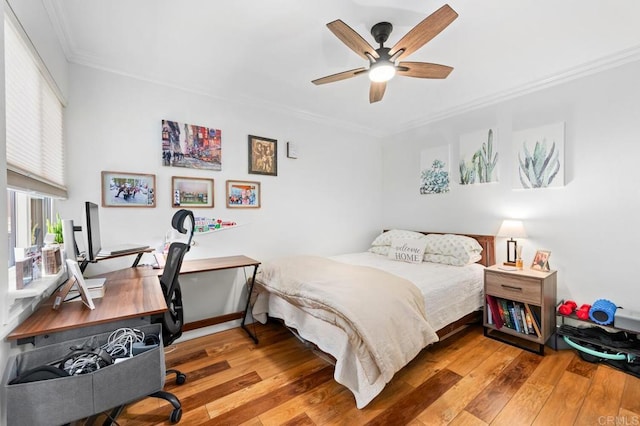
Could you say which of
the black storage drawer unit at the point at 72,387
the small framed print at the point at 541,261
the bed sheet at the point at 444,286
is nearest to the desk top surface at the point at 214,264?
the black storage drawer unit at the point at 72,387

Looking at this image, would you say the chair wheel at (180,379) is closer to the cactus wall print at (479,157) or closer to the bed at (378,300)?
the bed at (378,300)

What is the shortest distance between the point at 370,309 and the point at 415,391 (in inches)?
27.4

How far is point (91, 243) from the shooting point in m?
1.67

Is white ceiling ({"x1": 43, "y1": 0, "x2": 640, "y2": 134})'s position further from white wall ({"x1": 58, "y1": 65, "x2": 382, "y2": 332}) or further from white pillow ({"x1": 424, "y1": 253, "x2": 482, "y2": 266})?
white pillow ({"x1": 424, "y1": 253, "x2": 482, "y2": 266})

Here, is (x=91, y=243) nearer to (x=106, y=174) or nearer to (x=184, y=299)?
(x=106, y=174)

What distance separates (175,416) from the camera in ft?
5.38

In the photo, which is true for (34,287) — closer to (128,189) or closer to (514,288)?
(128,189)

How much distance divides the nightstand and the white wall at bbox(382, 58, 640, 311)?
12.8 inches

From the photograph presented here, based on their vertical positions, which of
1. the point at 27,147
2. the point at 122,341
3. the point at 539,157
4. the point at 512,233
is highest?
the point at 539,157

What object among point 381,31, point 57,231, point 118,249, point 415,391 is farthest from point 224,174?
point 415,391

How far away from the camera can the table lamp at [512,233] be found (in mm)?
2736

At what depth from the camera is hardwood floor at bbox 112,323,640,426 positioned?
1679mm

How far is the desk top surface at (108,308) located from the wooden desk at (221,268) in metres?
0.41

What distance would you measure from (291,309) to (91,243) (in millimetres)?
1555
